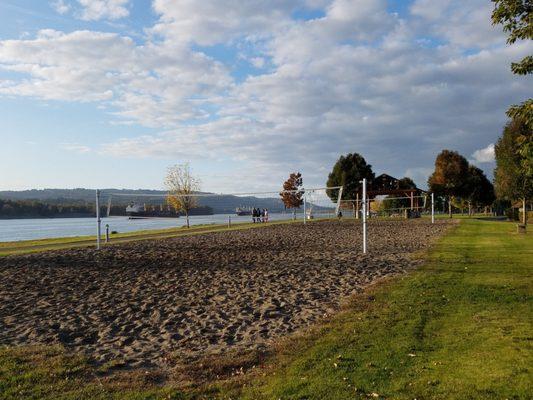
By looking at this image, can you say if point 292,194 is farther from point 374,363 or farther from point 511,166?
point 374,363

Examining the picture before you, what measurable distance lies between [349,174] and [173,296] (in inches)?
2297

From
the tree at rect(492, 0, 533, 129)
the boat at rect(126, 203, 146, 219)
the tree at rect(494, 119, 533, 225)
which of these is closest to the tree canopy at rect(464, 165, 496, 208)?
the tree at rect(494, 119, 533, 225)

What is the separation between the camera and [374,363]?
568 cm

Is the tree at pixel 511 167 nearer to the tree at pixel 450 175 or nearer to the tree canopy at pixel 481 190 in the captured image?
the tree at pixel 450 175

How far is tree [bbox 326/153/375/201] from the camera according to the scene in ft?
217

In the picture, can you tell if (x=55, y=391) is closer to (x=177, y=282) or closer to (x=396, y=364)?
(x=396, y=364)

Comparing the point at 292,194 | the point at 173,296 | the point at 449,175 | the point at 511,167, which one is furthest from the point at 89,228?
the point at 173,296

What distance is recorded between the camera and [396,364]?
5617mm

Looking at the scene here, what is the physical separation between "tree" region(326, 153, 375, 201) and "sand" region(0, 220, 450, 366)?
4709 cm

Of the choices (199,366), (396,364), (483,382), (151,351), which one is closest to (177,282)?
(151,351)

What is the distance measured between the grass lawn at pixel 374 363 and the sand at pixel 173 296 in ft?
2.00

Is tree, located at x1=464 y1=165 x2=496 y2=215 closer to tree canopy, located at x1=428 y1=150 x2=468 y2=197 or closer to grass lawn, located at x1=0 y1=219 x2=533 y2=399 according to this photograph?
tree canopy, located at x1=428 y1=150 x2=468 y2=197

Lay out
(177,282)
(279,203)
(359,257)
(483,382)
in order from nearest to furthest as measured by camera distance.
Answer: (483,382) → (177,282) → (359,257) → (279,203)

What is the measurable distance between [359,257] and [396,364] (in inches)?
451
